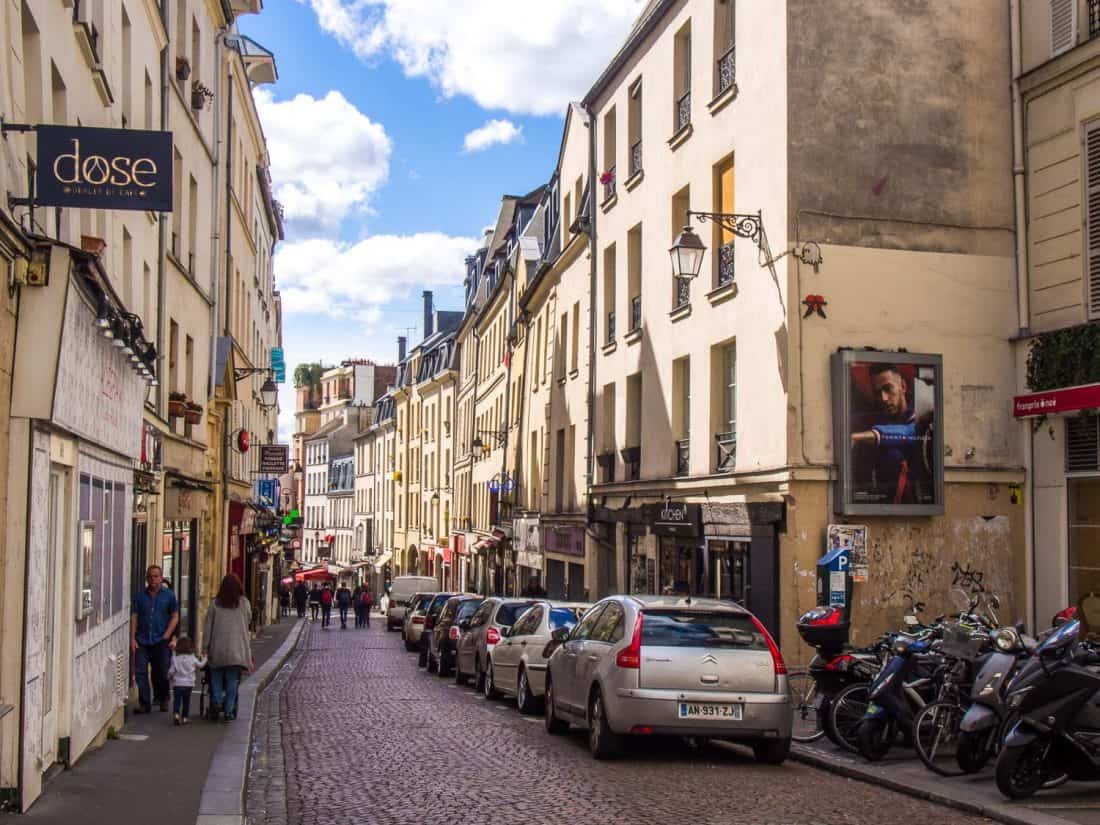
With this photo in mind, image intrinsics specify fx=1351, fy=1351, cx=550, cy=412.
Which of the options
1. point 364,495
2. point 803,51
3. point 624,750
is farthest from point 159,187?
point 364,495

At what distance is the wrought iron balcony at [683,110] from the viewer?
22509mm

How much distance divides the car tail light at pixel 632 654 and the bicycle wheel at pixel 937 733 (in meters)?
2.35

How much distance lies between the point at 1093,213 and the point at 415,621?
2114cm

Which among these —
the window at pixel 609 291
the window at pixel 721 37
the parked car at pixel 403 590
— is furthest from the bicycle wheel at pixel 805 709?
the parked car at pixel 403 590

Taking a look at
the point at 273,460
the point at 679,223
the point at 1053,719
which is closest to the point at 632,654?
the point at 1053,719

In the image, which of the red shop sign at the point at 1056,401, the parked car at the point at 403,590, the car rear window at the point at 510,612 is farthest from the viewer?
the parked car at the point at 403,590

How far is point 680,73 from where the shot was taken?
2325 cm

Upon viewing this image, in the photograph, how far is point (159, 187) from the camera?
9.77 metres

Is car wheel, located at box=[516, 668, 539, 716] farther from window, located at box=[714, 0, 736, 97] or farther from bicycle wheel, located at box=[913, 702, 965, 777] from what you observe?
window, located at box=[714, 0, 736, 97]

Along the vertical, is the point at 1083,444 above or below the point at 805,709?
above

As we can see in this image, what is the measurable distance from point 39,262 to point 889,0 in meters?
13.6

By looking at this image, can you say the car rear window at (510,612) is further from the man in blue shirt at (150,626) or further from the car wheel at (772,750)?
the car wheel at (772,750)

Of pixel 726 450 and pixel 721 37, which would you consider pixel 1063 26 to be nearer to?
pixel 721 37

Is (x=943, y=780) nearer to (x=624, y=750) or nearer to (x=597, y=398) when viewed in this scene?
(x=624, y=750)
